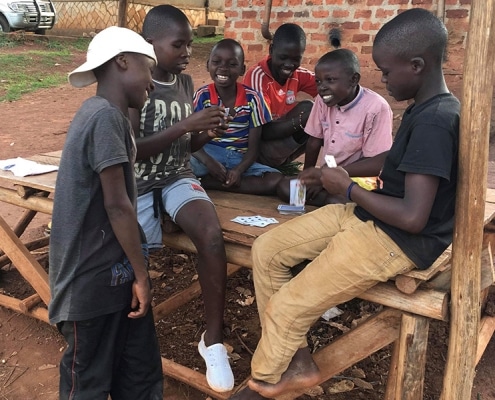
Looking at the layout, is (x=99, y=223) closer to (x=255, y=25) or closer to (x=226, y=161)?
(x=226, y=161)

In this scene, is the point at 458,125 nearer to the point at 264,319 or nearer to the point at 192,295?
the point at 264,319

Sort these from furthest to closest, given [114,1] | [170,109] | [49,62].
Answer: [114,1]
[49,62]
[170,109]

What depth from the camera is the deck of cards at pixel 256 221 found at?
2.73 meters

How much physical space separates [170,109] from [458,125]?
5.06 ft

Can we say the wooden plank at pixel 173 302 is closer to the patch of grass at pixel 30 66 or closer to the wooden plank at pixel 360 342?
the wooden plank at pixel 360 342

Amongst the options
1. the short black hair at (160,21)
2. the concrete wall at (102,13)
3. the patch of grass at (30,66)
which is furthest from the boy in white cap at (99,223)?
the concrete wall at (102,13)

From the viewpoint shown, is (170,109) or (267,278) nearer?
(267,278)

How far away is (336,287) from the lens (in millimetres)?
2100

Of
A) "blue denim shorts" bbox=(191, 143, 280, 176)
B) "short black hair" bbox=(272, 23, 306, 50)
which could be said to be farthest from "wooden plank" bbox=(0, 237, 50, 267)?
"short black hair" bbox=(272, 23, 306, 50)

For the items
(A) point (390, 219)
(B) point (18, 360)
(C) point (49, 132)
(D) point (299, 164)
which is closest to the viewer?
(A) point (390, 219)

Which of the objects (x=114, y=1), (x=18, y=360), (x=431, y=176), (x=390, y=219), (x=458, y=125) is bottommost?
(x=18, y=360)

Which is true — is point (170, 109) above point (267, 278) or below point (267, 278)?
above

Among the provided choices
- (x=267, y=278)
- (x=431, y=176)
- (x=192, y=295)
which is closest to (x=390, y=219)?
(x=431, y=176)

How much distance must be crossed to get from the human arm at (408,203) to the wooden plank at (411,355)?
17.2 inches
